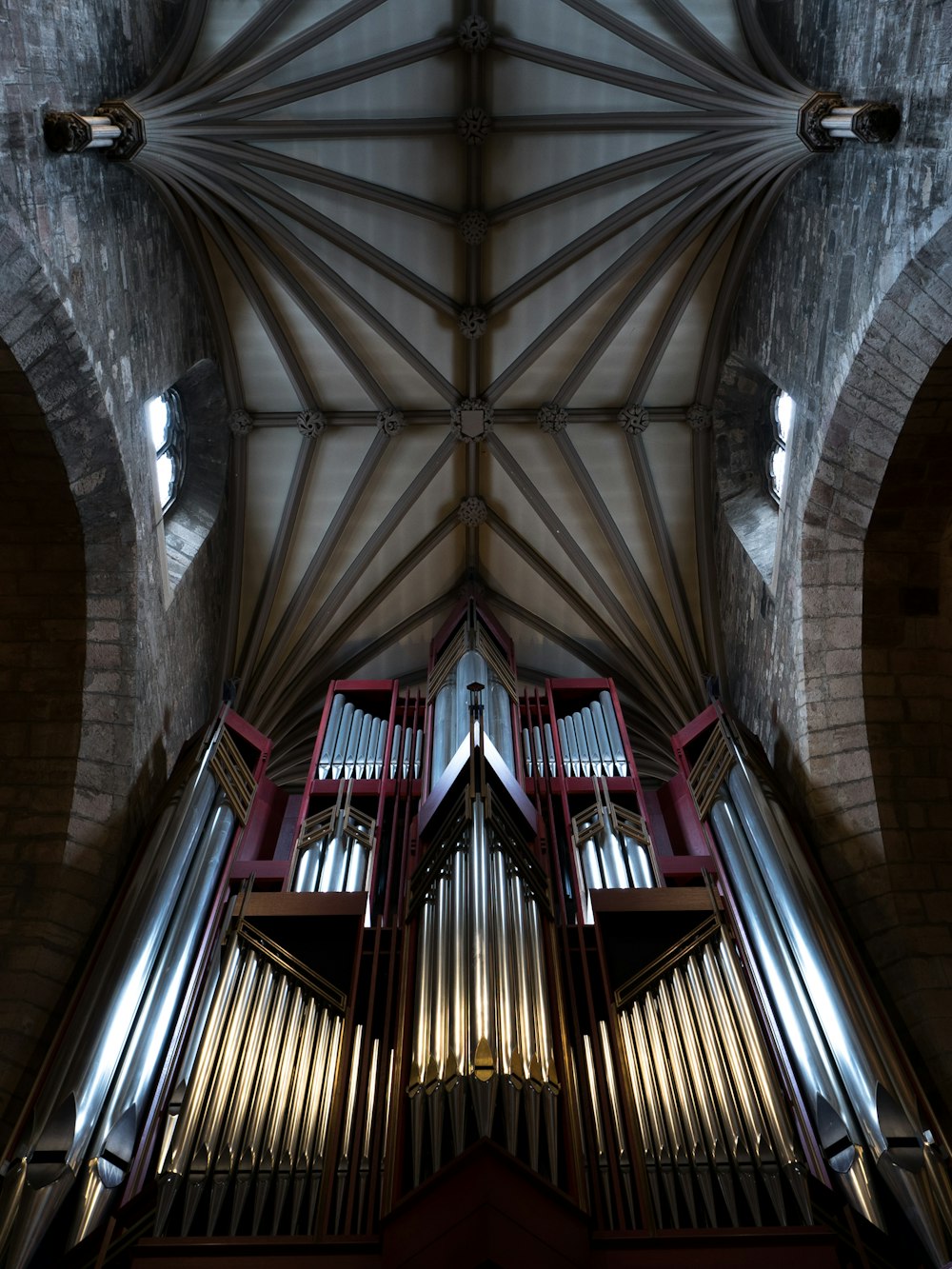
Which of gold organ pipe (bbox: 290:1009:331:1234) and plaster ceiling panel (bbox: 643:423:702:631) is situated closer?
gold organ pipe (bbox: 290:1009:331:1234)

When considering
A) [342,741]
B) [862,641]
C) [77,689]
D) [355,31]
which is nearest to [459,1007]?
[77,689]

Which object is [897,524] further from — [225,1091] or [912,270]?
[225,1091]

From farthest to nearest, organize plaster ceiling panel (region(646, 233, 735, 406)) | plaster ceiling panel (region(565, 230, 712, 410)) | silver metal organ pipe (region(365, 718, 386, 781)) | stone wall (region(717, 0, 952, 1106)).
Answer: plaster ceiling panel (region(565, 230, 712, 410)) < plaster ceiling panel (region(646, 233, 735, 406)) < silver metal organ pipe (region(365, 718, 386, 781)) < stone wall (region(717, 0, 952, 1106))

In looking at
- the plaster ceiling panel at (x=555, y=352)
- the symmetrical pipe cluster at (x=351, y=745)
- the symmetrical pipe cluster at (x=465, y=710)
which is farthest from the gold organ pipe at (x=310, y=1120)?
the plaster ceiling panel at (x=555, y=352)

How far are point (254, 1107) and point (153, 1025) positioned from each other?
3.28 ft

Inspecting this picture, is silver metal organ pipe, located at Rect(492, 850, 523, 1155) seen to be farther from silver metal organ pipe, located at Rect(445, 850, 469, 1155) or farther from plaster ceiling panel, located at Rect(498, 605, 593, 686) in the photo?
plaster ceiling panel, located at Rect(498, 605, 593, 686)

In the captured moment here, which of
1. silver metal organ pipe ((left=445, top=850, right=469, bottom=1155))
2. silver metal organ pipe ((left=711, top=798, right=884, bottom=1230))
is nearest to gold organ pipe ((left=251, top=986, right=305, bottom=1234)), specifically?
silver metal organ pipe ((left=445, top=850, right=469, bottom=1155))

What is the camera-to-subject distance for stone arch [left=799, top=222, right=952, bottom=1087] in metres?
7.02

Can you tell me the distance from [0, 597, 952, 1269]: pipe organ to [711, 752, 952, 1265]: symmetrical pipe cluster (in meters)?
0.02

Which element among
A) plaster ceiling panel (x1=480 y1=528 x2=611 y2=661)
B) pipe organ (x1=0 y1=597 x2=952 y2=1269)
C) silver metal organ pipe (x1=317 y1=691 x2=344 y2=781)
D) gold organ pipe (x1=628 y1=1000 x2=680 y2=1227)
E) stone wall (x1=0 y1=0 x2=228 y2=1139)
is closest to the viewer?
pipe organ (x1=0 y1=597 x2=952 y2=1269)

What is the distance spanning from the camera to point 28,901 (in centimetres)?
758

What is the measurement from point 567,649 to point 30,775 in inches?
288

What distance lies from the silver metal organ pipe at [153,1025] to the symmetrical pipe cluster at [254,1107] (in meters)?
0.30

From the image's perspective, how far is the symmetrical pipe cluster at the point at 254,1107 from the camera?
5441 mm
